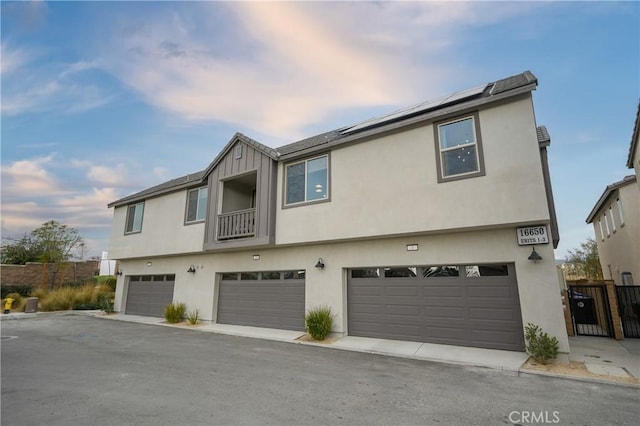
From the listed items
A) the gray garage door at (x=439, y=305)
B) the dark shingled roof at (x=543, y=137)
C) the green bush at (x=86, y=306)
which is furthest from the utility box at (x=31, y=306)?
the dark shingled roof at (x=543, y=137)

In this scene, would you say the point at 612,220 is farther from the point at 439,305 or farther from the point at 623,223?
the point at 439,305

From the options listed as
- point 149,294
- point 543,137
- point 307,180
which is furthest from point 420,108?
point 149,294

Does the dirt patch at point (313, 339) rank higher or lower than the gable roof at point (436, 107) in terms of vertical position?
lower

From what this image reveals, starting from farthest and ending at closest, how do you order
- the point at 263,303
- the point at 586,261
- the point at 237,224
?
the point at 586,261 → the point at 237,224 → the point at 263,303

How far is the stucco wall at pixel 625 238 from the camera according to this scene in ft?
42.6

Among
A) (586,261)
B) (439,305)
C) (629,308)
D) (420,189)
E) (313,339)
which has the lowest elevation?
(313,339)

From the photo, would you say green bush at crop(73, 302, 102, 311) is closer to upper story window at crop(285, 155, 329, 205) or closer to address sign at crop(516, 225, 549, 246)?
upper story window at crop(285, 155, 329, 205)

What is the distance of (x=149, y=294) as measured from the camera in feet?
49.5

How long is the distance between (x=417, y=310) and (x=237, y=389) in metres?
5.33

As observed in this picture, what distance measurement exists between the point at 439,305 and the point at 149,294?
1406cm

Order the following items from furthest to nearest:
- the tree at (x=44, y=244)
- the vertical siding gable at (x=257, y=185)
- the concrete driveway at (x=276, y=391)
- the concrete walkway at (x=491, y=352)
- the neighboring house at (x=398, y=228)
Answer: the tree at (x=44, y=244), the vertical siding gable at (x=257, y=185), the neighboring house at (x=398, y=228), the concrete walkway at (x=491, y=352), the concrete driveway at (x=276, y=391)

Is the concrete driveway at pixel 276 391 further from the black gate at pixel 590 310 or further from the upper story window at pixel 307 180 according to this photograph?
the black gate at pixel 590 310

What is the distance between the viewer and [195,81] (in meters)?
12.5

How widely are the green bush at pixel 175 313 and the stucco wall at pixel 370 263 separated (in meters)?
0.38
